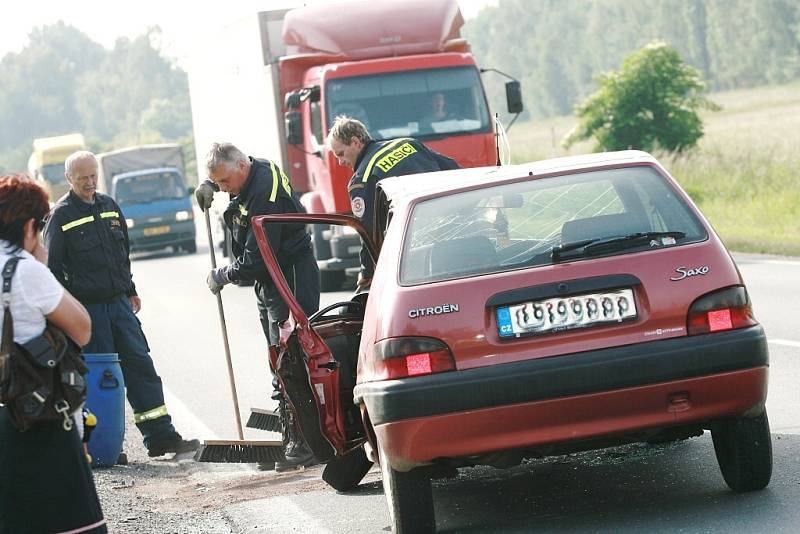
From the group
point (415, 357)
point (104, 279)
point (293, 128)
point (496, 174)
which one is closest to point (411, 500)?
point (415, 357)

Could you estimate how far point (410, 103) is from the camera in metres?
17.2

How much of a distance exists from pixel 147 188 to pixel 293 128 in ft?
55.9

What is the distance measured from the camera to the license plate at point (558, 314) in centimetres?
580

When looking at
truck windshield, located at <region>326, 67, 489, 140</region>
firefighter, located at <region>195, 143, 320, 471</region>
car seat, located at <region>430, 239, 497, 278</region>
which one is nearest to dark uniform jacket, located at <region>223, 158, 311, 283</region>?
firefighter, located at <region>195, 143, 320, 471</region>

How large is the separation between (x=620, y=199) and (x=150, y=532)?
2.55 meters

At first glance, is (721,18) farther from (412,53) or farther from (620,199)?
(620,199)

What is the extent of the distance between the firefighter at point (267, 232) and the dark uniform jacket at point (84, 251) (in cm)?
73

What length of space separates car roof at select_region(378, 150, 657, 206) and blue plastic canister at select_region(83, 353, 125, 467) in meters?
2.60

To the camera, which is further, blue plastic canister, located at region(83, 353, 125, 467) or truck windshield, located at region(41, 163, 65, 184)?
truck windshield, located at region(41, 163, 65, 184)

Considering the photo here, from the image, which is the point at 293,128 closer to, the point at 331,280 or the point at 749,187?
the point at 331,280

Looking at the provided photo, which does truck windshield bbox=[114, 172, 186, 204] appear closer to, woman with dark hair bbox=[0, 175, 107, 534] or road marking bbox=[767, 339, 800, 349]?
road marking bbox=[767, 339, 800, 349]

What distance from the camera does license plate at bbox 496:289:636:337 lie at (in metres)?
5.80

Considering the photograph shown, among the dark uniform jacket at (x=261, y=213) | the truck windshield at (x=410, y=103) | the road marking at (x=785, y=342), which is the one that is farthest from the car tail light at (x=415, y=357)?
the truck windshield at (x=410, y=103)

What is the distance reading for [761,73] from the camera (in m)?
121
